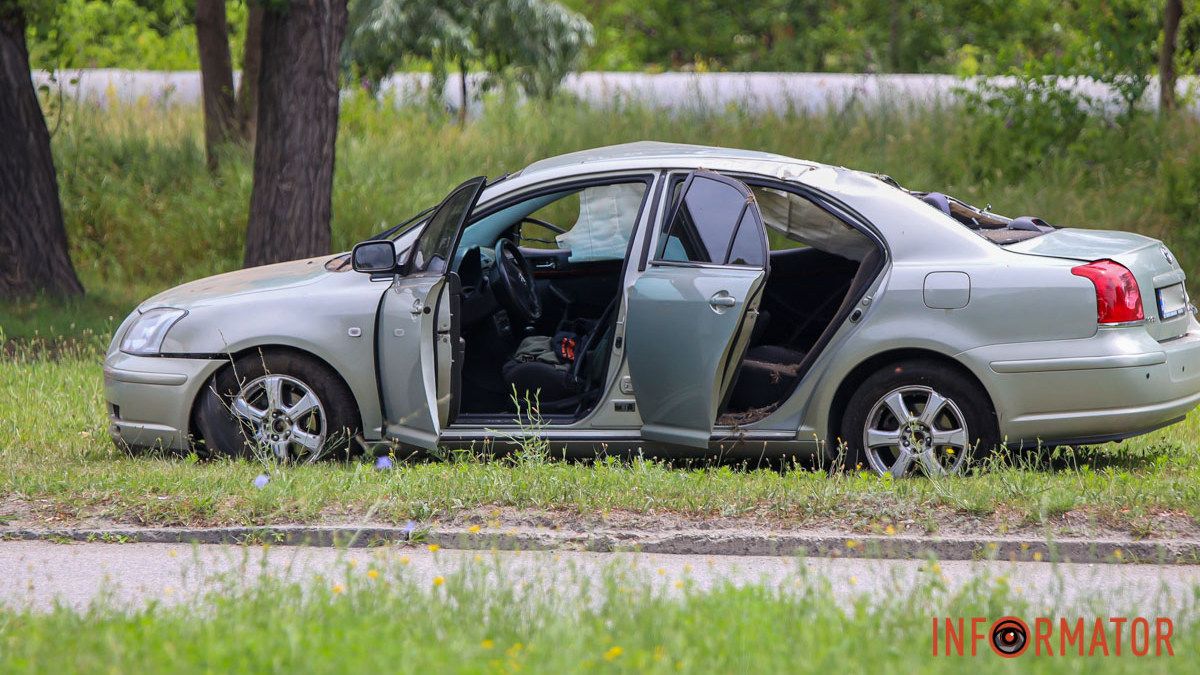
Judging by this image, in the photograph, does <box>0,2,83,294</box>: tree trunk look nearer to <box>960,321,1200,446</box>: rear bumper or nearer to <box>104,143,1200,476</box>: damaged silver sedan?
<box>104,143,1200,476</box>: damaged silver sedan

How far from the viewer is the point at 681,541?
18.1ft

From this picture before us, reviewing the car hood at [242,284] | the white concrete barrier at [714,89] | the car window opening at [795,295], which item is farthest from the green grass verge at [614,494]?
the white concrete barrier at [714,89]

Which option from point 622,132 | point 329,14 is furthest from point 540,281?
point 622,132

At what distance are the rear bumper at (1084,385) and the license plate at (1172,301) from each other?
0.57ft

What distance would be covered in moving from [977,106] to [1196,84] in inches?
113

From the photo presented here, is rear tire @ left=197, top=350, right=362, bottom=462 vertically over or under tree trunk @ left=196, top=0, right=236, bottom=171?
under

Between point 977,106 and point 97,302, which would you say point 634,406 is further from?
point 977,106

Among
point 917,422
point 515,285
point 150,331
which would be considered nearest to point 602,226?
point 515,285

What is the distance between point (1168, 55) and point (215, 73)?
11583mm

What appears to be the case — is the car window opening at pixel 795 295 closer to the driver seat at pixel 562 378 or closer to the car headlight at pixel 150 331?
the driver seat at pixel 562 378

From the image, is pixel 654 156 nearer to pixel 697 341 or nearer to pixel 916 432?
pixel 697 341

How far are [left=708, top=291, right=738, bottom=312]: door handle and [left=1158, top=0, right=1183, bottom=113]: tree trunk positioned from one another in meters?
11.8

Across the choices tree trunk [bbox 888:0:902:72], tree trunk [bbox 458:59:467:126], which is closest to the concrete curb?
tree trunk [bbox 458:59:467:126]
